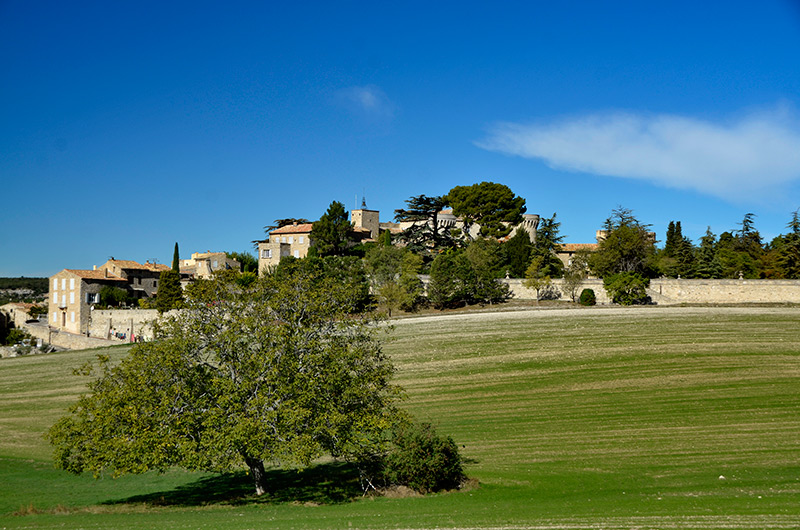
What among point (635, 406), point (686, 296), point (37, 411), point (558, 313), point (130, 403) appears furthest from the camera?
point (686, 296)

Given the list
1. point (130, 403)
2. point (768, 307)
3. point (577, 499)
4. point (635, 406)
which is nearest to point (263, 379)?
point (130, 403)

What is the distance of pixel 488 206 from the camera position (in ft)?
297

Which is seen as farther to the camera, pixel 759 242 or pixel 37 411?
pixel 759 242

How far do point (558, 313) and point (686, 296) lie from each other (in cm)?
1686

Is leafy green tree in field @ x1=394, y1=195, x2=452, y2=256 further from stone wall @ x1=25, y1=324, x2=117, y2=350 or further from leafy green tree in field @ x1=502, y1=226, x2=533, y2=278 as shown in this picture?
stone wall @ x1=25, y1=324, x2=117, y2=350

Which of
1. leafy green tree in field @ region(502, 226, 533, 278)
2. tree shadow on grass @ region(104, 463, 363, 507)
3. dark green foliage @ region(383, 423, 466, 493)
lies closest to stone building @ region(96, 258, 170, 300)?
leafy green tree in field @ region(502, 226, 533, 278)

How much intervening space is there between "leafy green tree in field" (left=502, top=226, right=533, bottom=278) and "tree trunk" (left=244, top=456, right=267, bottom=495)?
58197mm

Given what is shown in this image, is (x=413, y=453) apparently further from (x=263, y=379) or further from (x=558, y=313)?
(x=558, y=313)

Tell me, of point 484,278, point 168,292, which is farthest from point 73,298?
point 484,278

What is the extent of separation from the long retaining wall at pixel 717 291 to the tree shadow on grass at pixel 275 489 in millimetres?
49206

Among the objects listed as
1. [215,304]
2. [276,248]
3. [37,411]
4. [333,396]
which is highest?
[276,248]

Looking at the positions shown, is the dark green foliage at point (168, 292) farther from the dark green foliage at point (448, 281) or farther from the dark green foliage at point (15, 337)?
the dark green foliage at point (448, 281)

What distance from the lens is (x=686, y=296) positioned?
6494cm

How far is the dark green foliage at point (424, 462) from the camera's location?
19719mm
